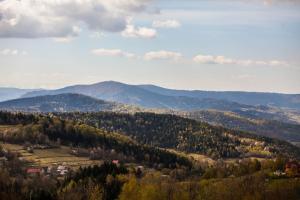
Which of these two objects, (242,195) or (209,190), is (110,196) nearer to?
(209,190)

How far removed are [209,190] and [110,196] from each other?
37.6m

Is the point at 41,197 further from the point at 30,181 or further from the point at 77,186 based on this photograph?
the point at 30,181

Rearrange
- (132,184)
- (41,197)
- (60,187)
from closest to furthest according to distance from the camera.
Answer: (41,197) < (132,184) < (60,187)

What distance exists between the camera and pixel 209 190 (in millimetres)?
168625

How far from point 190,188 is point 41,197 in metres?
52.7

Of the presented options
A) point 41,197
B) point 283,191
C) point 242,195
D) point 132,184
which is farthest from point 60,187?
point 283,191

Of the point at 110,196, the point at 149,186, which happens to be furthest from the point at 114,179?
the point at 149,186

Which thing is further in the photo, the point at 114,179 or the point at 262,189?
the point at 114,179

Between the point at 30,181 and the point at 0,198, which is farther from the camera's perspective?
the point at 30,181

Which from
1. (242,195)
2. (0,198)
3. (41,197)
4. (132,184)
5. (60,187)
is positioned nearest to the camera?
(0,198)

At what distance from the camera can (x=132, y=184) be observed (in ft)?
565

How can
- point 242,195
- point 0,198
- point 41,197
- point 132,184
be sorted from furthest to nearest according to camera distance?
point 132,184 → point 242,195 → point 41,197 → point 0,198

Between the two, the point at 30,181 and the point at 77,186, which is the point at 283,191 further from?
the point at 30,181

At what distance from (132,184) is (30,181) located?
47.4 metres
